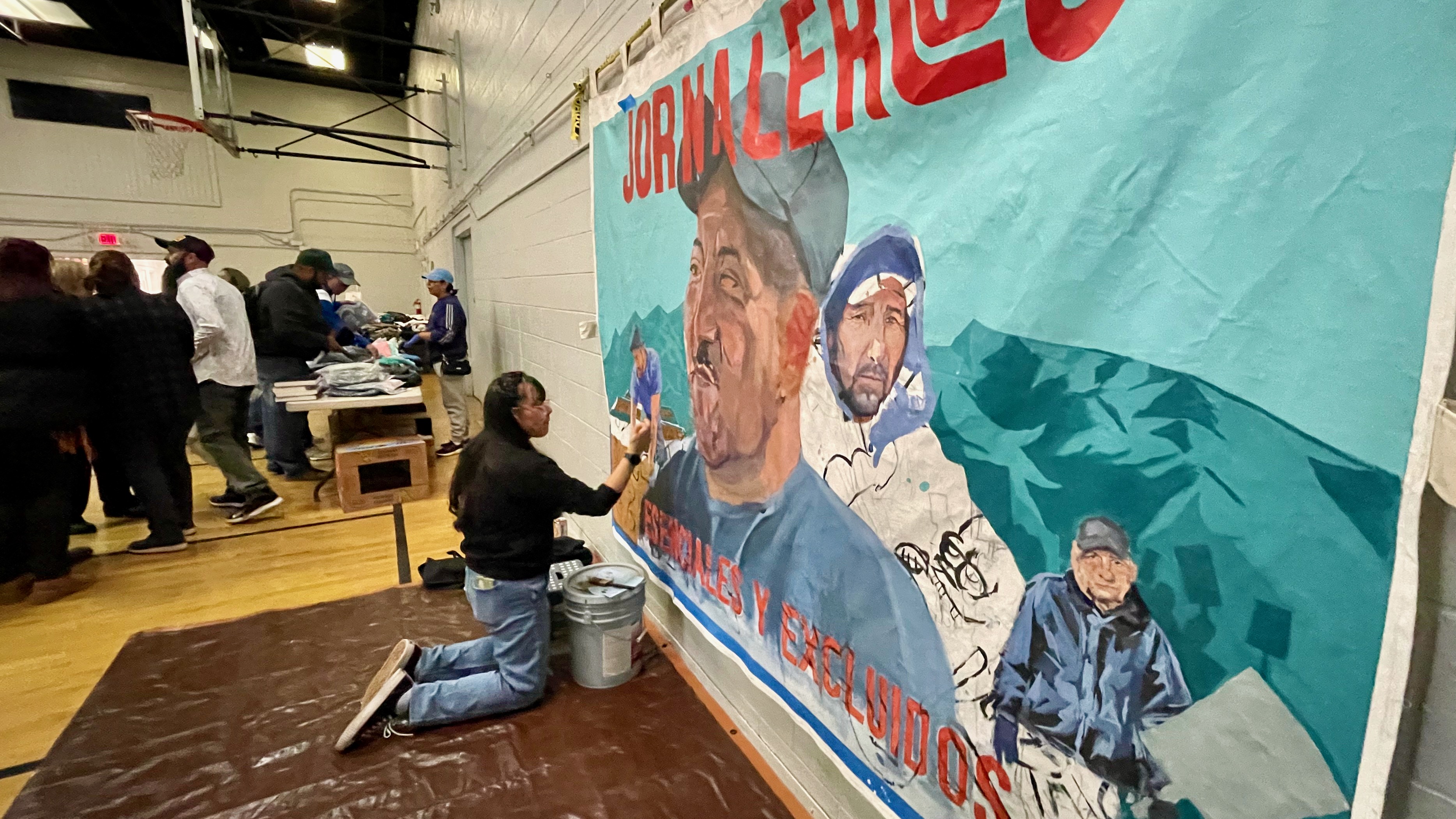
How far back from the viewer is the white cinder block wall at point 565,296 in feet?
2.23

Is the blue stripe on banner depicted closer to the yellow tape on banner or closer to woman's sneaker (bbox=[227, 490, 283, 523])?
the yellow tape on banner

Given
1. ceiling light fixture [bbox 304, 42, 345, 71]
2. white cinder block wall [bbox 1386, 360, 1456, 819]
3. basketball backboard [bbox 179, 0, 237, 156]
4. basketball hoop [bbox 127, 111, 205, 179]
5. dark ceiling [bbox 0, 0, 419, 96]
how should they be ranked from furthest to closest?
basketball hoop [bbox 127, 111, 205, 179] < ceiling light fixture [bbox 304, 42, 345, 71] < dark ceiling [bbox 0, 0, 419, 96] < basketball backboard [bbox 179, 0, 237, 156] < white cinder block wall [bbox 1386, 360, 1456, 819]

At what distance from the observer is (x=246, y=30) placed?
8594mm

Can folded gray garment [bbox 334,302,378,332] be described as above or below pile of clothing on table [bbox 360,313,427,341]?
above

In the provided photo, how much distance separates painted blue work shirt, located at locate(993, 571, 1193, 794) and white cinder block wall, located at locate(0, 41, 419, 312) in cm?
1232

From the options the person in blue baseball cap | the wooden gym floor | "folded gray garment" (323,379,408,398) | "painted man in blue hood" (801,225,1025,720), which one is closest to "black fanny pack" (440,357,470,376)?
the person in blue baseball cap

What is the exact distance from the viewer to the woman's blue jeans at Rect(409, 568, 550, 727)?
→ 7.01ft

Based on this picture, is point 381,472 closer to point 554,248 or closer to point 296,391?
point 296,391

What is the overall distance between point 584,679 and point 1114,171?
225cm

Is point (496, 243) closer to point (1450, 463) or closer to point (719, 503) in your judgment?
point (719, 503)

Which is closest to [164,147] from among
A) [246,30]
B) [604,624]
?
[246,30]

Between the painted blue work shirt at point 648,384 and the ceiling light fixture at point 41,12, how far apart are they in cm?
994

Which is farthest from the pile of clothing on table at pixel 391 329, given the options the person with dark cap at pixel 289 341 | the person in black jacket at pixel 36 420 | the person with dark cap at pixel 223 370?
the person in black jacket at pixel 36 420

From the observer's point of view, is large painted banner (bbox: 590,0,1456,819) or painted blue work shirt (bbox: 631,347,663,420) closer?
large painted banner (bbox: 590,0,1456,819)
